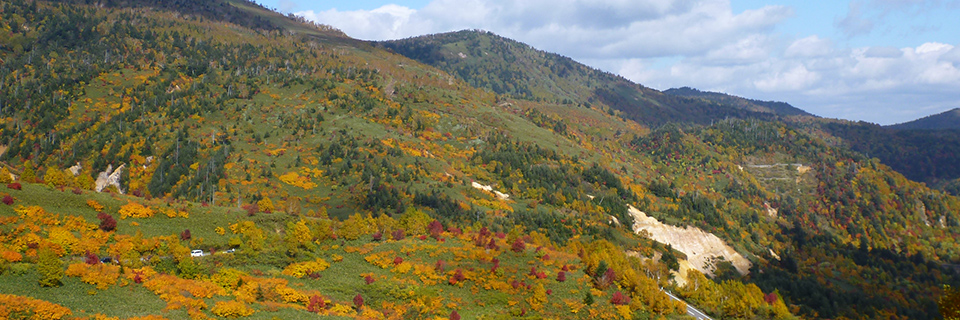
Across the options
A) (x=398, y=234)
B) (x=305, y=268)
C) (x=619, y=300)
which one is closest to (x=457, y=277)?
(x=305, y=268)

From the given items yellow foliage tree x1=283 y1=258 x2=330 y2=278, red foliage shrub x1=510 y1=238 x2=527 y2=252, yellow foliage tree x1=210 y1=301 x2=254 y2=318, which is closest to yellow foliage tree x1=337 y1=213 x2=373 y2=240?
yellow foliage tree x1=283 y1=258 x2=330 y2=278

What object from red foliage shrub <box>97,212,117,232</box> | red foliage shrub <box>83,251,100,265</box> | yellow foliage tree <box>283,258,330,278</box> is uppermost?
red foliage shrub <box>83,251,100,265</box>

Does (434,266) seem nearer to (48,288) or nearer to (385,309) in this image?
(385,309)

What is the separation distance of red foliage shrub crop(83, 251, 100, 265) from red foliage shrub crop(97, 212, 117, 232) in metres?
13.4

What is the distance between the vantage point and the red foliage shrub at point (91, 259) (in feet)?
218

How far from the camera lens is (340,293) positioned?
75250 millimetres

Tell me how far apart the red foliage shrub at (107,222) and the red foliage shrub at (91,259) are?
13.4 m

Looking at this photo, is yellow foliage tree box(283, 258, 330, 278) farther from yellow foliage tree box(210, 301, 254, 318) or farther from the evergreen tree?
the evergreen tree

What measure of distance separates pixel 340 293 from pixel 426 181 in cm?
12110

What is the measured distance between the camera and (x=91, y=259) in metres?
66.9

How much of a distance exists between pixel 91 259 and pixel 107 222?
18.1 m

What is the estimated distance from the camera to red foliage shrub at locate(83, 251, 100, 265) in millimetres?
66350

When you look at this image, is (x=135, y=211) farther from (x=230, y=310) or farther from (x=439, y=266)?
(x=439, y=266)

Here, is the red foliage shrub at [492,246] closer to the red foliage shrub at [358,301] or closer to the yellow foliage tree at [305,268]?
the yellow foliage tree at [305,268]
